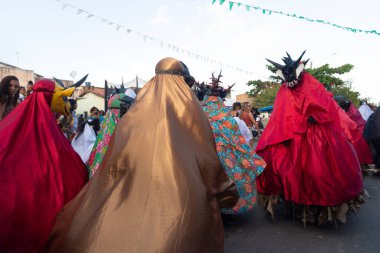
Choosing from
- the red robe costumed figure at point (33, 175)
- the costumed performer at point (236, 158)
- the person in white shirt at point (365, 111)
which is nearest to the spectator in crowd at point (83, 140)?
the costumed performer at point (236, 158)

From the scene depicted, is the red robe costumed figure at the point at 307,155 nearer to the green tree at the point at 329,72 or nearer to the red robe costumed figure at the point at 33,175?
the red robe costumed figure at the point at 33,175

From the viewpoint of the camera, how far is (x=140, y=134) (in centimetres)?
231

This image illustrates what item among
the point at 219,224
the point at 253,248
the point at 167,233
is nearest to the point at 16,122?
the point at 167,233

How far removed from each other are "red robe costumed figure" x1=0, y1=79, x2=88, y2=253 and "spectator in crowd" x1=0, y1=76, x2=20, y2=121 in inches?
68.4

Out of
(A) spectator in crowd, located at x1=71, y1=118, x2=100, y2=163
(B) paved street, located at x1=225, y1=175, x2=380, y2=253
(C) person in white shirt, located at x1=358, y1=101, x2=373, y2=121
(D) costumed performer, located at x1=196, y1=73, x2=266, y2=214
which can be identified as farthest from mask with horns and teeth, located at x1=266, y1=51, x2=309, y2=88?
(C) person in white shirt, located at x1=358, y1=101, x2=373, y2=121

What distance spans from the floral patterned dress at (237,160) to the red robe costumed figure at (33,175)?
6.94 feet

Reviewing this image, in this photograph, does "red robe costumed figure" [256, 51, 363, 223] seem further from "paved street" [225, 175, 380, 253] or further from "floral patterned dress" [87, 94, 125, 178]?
"floral patterned dress" [87, 94, 125, 178]

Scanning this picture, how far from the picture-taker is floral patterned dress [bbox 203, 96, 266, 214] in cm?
459

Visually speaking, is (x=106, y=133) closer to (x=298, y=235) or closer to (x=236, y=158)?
(x=236, y=158)

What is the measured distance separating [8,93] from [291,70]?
3.88 metres

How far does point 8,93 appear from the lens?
4609mm

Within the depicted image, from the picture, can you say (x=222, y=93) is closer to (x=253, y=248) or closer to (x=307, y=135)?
(x=307, y=135)

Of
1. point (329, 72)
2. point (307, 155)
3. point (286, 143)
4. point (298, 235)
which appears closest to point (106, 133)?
point (286, 143)

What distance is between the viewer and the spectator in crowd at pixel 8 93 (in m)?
4.56
